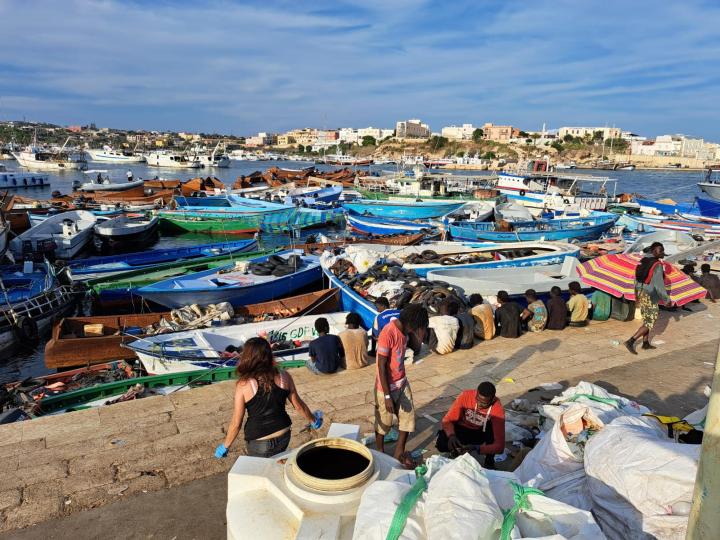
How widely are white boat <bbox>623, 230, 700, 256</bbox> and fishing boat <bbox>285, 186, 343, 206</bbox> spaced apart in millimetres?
20142

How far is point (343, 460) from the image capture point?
2.89 meters

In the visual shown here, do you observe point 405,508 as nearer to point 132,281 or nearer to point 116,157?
point 132,281

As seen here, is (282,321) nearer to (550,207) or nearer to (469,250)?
(469,250)

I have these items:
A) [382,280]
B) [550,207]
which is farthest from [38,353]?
[550,207]

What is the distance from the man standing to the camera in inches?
175

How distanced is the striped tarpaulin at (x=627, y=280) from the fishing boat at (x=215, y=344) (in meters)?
5.12

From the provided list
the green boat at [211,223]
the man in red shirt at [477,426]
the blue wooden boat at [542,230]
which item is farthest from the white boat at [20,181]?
the man in red shirt at [477,426]

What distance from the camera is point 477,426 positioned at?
4535mm

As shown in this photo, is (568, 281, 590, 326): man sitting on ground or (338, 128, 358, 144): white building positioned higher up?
(338, 128, 358, 144): white building

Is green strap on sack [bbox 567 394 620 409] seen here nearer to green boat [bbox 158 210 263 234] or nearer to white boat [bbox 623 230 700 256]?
white boat [bbox 623 230 700 256]

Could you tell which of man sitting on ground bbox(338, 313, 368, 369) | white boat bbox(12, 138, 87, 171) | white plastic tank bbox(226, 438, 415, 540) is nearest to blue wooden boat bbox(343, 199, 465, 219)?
man sitting on ground bbox(338, 313, 368, 369)

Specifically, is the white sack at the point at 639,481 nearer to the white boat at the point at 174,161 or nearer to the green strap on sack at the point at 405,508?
the green strap on sack at the point at 405,508

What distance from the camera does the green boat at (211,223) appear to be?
28.1 meters

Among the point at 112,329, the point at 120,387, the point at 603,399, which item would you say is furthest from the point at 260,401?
the point at 112,329
